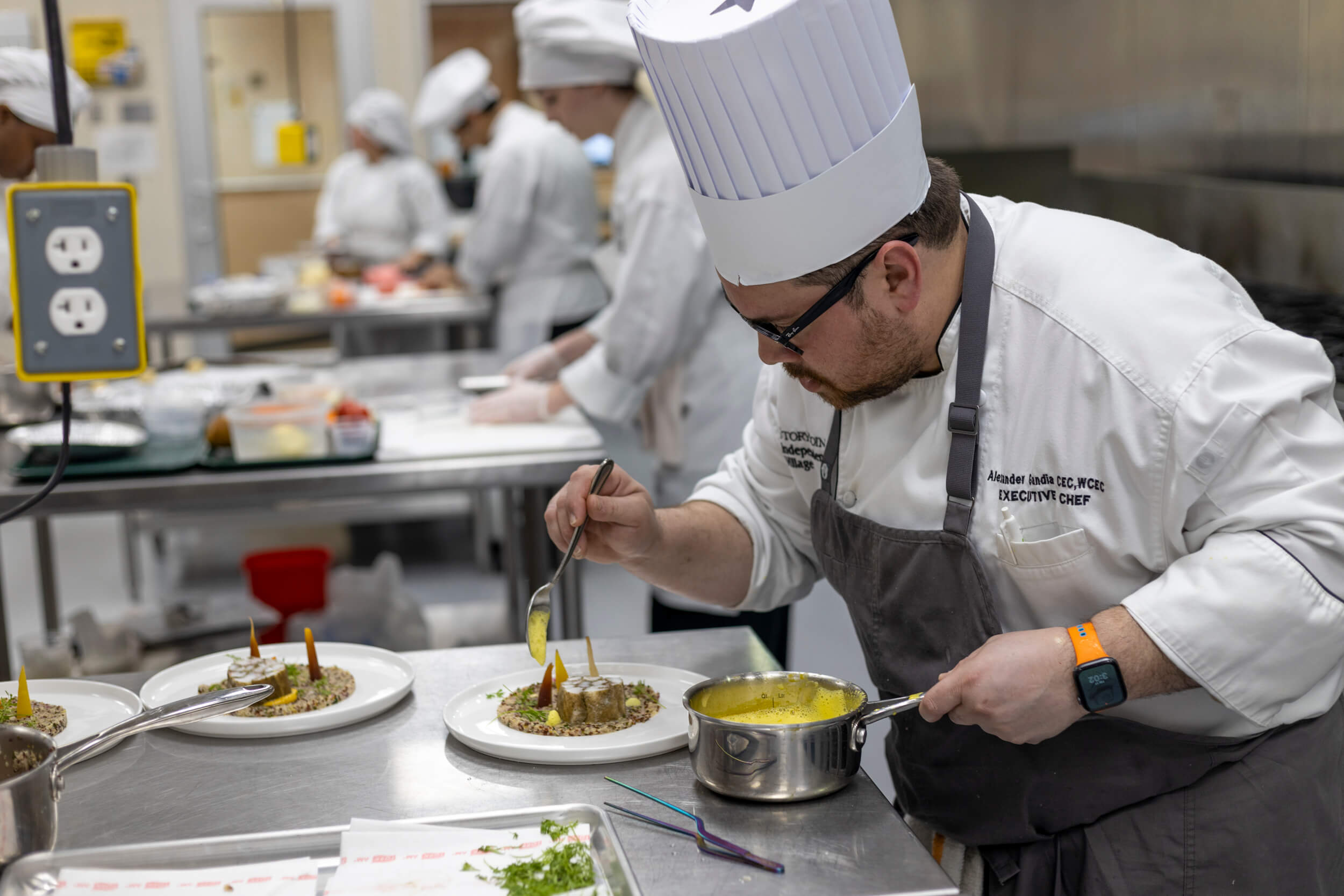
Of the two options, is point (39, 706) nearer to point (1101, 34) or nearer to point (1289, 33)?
point (1289, 33)

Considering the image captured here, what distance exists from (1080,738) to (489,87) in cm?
516

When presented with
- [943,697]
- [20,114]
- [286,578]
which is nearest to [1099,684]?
[943,697]

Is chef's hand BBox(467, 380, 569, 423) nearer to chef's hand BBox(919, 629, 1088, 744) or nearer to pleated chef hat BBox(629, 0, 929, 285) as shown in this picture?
pleated chef hat BBox(629, 0, 929, 285)

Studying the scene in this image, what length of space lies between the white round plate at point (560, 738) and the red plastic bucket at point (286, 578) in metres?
1.91

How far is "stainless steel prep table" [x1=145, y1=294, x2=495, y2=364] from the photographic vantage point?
4.79 meters

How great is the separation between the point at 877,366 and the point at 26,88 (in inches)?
68.8

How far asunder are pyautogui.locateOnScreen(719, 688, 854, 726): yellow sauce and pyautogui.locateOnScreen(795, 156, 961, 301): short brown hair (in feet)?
1.34

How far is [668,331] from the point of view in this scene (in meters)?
2.76

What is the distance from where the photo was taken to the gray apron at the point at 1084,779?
1.26 meters

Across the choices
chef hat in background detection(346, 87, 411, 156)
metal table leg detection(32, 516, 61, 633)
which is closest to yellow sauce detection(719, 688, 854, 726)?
metal table leg detection(32, 516, 61, 633)

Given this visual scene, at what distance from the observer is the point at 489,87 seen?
5.84 m

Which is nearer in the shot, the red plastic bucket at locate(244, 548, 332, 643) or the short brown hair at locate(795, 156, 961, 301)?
the short brown hair at locate(795, 156, 961, 301)

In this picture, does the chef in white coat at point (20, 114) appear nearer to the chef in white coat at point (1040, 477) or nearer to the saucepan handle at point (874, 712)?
the chef in white coat at point (1040, 477)

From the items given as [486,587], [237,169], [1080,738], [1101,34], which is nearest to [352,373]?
[486,587]
